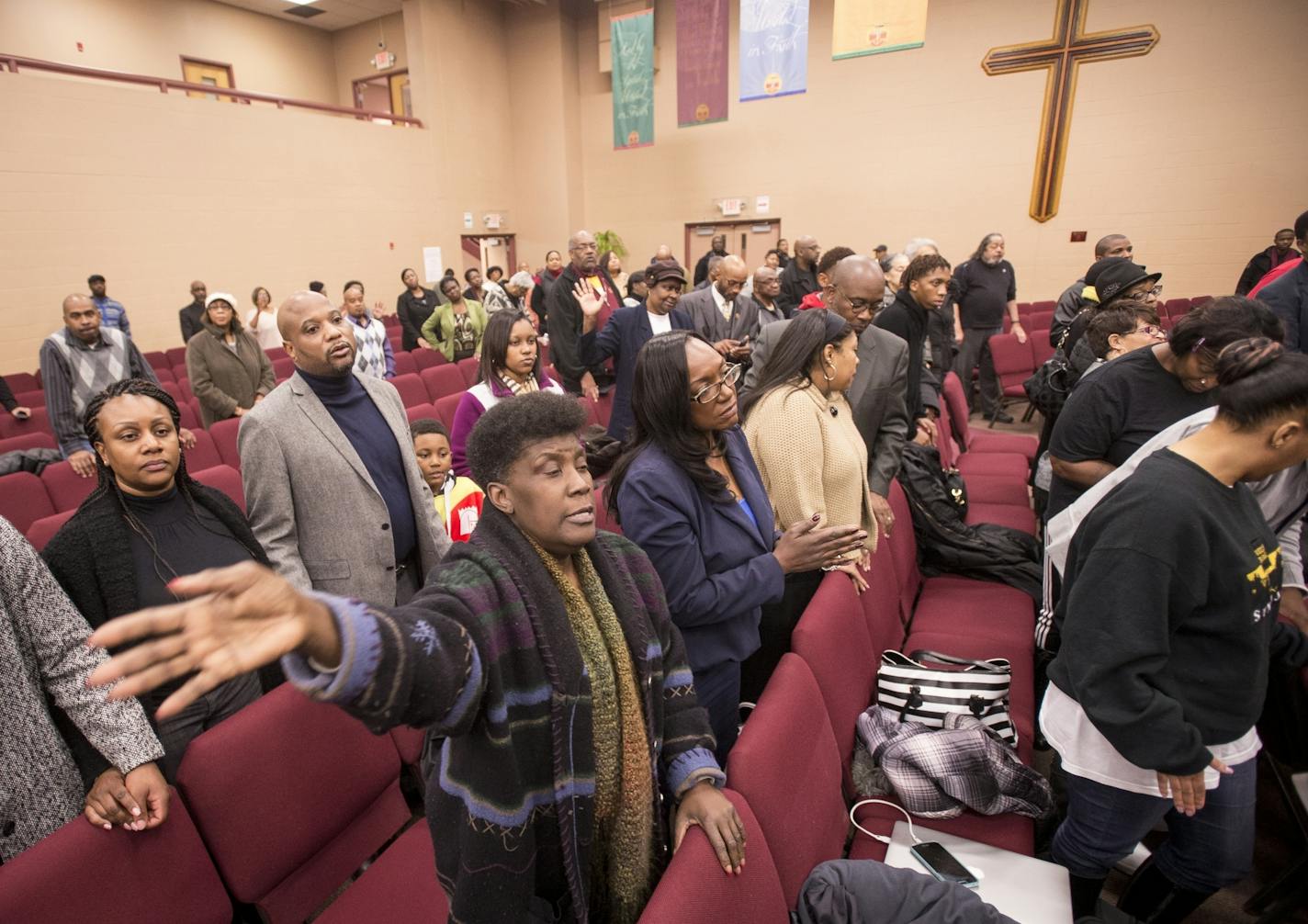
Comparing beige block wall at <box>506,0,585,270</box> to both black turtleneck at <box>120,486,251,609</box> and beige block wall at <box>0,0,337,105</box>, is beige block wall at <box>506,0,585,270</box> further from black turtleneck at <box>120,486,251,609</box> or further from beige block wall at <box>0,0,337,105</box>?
black turtleneck at <box>120,486,251,609</box>

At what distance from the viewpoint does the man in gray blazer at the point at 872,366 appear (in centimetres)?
273

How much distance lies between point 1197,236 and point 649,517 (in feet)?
32.5

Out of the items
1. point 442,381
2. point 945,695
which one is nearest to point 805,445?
point 945,695

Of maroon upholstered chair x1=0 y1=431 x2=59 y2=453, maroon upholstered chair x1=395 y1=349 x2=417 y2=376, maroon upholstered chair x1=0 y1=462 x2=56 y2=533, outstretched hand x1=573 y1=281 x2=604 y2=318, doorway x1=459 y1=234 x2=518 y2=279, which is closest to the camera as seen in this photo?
maroon upholstered chair x1=0 y1=462 x2=56 y2=533

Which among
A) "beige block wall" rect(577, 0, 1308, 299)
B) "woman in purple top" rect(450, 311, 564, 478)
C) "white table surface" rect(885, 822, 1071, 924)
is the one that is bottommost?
"white table surface" rect(885, 822, 1071, 924)

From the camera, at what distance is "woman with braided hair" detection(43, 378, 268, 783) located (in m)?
1.59

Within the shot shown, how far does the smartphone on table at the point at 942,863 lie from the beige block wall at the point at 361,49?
528 inches

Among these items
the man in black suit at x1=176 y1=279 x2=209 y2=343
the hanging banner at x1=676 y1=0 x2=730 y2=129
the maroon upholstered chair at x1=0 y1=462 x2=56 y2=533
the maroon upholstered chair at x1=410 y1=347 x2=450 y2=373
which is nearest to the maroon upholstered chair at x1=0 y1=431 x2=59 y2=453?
the maroon upholstered chair at x1=0 y1=462 x2=56 y2=533

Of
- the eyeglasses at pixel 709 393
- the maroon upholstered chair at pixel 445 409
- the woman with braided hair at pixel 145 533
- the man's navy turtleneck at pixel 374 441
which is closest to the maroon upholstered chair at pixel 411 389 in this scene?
the maroon upholstered chair at pixel 445 409

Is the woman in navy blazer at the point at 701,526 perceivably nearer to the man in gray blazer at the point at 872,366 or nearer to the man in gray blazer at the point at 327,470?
the man in gray blazer at the point at 327,470

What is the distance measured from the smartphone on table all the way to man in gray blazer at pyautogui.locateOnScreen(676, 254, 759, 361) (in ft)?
9.23

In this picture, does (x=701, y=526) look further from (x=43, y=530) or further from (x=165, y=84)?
(x=165, y=84)

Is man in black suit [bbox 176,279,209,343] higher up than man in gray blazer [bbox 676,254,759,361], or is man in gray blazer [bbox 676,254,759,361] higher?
man in gray blazer [bbox 676,254,759,361]

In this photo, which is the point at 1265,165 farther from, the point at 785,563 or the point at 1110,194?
the point at 785,563
